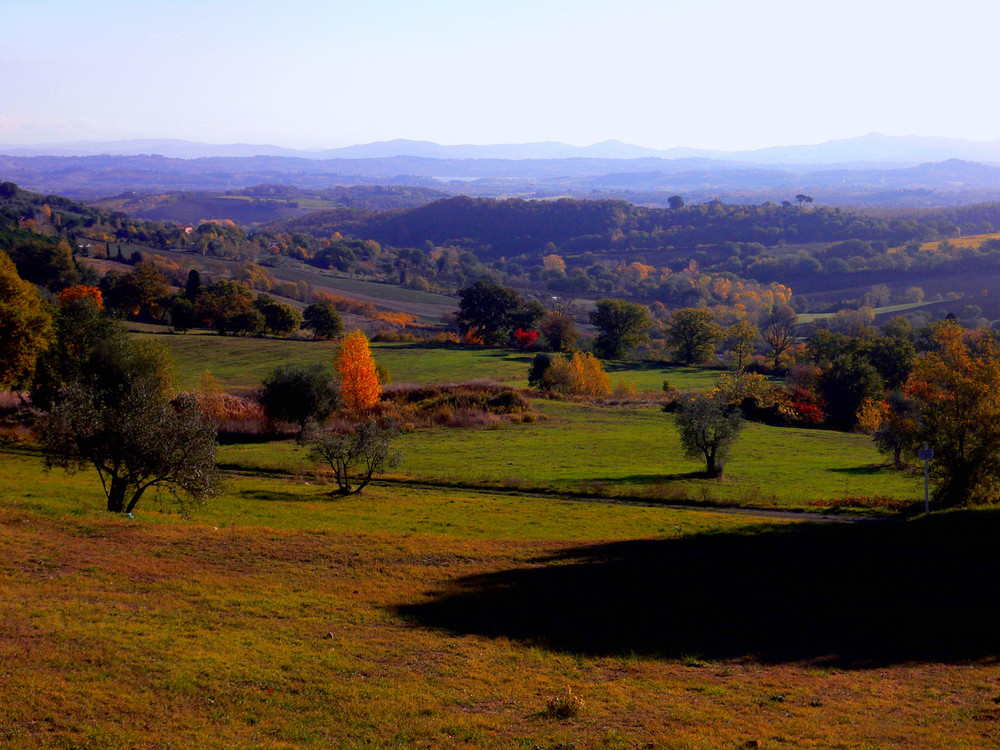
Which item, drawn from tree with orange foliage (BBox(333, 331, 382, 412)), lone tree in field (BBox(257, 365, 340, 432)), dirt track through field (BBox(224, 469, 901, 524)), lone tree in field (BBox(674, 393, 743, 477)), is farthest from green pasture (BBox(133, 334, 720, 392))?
lone tree in field (BBox(674, 393, 743, 477))

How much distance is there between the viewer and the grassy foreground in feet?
37.8

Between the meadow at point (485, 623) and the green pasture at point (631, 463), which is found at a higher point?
the meadow at point (485, 623)

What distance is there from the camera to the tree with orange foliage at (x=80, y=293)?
93.1 metres

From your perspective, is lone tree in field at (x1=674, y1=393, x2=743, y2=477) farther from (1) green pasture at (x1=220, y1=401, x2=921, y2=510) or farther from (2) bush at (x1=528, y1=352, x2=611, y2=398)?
(2) bush at (x1=528, y1=352, x2=611, y2=398)

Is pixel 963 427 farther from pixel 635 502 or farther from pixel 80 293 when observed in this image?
pixel 80 293

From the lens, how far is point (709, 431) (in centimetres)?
3981

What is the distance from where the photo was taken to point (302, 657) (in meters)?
14.1

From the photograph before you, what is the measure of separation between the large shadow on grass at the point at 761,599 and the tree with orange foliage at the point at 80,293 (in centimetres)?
8695

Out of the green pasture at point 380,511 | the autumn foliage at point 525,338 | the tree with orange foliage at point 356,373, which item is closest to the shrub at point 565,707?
the green pasture at point 380,511

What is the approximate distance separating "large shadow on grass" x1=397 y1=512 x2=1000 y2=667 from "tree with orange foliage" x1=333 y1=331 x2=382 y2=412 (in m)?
34.7

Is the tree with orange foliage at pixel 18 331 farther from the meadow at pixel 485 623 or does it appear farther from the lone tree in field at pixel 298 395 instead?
the lone tree in field at pixel 298 395

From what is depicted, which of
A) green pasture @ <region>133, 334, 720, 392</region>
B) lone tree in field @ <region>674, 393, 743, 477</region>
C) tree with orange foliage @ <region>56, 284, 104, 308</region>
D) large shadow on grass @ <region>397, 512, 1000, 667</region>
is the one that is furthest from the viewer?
tree with orange foliage @ <region>56, 284, 104, 308</region>

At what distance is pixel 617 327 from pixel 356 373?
170 feet

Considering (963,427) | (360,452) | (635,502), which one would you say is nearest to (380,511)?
(360,452)
